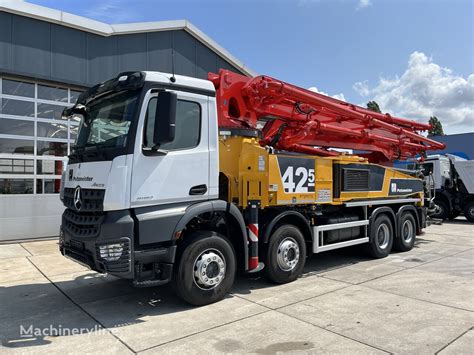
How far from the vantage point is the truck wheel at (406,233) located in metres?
9.23

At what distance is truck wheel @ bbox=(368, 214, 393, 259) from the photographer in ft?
27.3

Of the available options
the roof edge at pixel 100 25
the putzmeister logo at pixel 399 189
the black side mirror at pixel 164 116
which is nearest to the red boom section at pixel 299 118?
the putzmeister logo at pixel 399 189

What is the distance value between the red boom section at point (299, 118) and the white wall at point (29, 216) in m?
6.89

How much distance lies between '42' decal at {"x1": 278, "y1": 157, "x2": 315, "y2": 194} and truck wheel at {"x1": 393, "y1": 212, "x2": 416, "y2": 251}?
366 cm

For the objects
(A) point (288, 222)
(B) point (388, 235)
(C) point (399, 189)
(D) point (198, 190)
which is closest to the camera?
(D) point (198, 190)

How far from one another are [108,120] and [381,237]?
636cm

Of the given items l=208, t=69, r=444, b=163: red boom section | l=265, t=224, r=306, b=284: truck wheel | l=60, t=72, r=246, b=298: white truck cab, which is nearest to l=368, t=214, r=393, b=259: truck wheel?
l=208, t=69, r=444, b=163: red boom section

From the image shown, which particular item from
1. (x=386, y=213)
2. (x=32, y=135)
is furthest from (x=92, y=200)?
(x=32, y=135)

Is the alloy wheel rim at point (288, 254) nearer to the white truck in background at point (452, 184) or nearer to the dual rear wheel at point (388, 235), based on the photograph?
the dual rear wheel at point (388, 235)

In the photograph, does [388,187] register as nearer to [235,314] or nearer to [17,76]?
[235,314]

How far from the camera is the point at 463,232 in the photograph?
42.5ft

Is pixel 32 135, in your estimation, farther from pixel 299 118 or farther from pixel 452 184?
pixel 452 184

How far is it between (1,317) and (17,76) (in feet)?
24.8

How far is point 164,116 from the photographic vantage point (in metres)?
4.61
